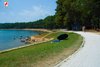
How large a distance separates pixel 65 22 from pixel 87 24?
751cm

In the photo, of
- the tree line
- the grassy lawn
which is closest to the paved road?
the grassy lawn

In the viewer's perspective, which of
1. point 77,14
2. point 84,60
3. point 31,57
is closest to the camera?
point 84,60

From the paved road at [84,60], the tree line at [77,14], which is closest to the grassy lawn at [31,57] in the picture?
the paved road at [84,60]

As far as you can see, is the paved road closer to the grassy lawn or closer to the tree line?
the grassy lawn

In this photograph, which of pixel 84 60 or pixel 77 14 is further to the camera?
pixel 77 14

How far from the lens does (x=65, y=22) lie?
95.1m

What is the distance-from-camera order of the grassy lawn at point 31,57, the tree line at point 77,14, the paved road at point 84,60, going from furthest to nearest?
the tree line at point 77,14
the grassy lawn at point 31,57
the paved road at point 84,60

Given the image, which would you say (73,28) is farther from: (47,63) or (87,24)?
(47,63)

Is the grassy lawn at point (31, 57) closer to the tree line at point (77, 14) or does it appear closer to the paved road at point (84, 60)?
the paved road at point (84, 60)

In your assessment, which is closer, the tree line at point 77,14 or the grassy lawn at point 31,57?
the grassy lawn at point 31,57

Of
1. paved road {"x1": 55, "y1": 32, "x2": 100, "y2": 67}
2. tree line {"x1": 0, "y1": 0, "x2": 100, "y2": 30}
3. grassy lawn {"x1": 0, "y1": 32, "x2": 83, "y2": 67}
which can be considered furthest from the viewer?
tree line {"x1": 0, "y1": 0, "x2": 100, "y2": 30}

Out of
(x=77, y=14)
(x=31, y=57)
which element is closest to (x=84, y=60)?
(x=31, y=57)

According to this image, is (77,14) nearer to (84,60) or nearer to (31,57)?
(31,57)

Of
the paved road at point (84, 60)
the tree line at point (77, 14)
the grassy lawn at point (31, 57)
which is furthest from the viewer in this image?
the tree line at point (77, 14)
